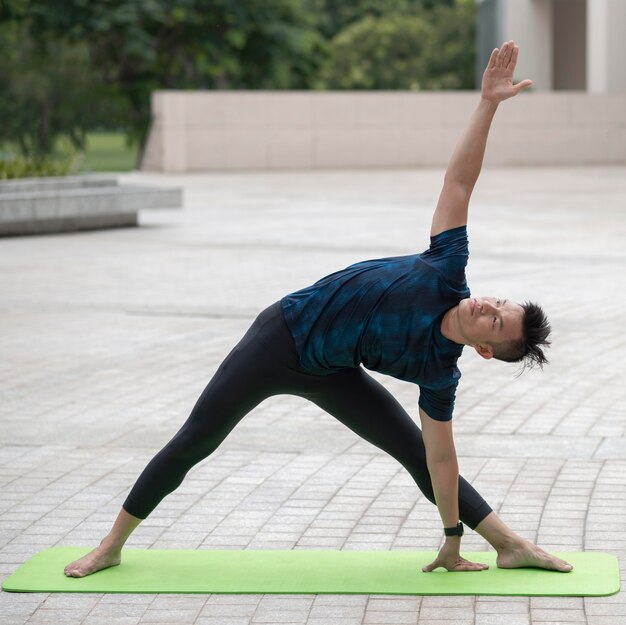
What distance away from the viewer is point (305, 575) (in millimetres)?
4707

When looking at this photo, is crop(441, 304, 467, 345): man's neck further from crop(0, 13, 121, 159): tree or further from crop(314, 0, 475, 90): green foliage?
crop(314, 0, 475, 90): green foliage

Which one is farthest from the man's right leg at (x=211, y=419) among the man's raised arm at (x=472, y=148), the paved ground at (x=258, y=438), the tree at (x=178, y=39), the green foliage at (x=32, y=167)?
the tree at (x=178, y=39)

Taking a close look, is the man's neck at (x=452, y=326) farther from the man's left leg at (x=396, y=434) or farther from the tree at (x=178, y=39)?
the tree at (x=178, y=39)

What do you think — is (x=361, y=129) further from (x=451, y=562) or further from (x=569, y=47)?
(x=451, y=562)

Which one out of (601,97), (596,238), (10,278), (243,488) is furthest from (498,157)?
(243,488)

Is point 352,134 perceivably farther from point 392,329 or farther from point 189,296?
point 392,329

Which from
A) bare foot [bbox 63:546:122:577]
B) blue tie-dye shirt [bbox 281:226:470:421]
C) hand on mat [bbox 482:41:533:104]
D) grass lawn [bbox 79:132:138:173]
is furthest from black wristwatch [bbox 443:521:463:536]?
grass lawn [bbox 79:132:138:173]

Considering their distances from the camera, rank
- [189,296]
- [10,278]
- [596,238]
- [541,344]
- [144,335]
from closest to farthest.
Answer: [541,344]
[144,335]
[189,296]
[10,278]
[596,238]

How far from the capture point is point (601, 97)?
36.8 meters

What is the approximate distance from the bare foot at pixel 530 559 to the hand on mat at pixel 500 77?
1.55 meters

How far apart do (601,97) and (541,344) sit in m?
33.9

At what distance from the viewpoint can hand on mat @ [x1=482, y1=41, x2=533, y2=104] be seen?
168 inches

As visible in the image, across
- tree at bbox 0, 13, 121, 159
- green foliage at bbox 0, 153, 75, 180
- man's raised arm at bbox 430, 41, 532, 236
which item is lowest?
green foliage at bbox 0, 153, 75, 180

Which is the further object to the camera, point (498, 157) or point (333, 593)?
point (498, 157)
